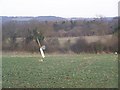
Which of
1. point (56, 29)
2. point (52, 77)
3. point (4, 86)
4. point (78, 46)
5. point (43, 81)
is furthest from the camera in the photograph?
point (56, 29)

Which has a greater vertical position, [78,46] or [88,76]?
[88,76]

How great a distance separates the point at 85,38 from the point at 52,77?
13.6 metres

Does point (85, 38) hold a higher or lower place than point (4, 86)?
lower

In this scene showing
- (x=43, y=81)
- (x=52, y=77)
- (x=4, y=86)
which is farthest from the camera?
(x=52, y=77)

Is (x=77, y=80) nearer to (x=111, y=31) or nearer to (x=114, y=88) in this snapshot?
(x=114, y=88)

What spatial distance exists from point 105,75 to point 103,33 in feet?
45.5

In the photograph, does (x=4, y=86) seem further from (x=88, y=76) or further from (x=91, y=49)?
(x=91, y=49)

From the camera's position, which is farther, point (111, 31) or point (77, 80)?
point (111, 31)

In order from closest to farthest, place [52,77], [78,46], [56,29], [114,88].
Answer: [114,88] < [52,77] < [78,46] < [56,29]

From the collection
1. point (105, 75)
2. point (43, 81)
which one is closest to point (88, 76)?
point (105, 75)

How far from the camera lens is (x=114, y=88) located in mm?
7520

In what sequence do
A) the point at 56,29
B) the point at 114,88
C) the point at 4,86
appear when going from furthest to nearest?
the point at 56,29
the point at 4,86
the point at 114,88

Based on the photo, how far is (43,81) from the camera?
28.4 ft

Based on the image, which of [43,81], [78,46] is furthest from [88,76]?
[78,46]
